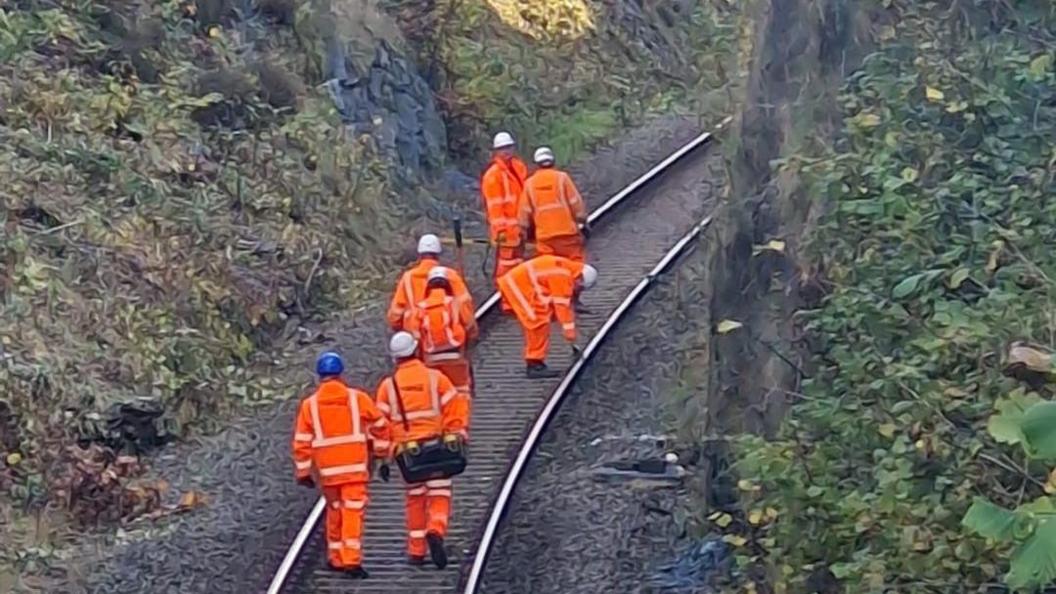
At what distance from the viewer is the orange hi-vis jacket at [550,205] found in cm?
1439

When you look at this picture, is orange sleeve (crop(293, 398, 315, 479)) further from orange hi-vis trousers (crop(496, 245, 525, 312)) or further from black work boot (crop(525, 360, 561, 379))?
orange hi-vis trousers (crop(496, 245, 525, 312))

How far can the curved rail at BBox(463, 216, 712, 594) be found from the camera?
10797 millimetres

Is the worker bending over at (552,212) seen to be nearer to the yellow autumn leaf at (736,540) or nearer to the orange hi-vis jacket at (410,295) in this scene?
the orange hi-vis jacket at (410,295)

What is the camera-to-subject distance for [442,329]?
38.5 ft

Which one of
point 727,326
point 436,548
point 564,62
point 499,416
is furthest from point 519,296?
point 564,62

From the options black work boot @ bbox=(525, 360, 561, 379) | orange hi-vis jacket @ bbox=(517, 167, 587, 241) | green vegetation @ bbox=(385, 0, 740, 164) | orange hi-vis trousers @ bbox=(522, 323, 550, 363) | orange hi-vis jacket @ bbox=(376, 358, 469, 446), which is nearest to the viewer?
orange hi-vis jacket @ bbox=(376, 358, 469, 446)

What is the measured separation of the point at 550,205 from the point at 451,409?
4162mm

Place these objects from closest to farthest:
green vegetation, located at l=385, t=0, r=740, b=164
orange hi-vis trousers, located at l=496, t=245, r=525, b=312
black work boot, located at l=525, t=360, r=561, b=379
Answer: black work boot, located at l=525, t=360, r=561, b=379
orange hi-vis trousers, located at l=496, t=245, r=525, b=312
green vegetation, located at l=385, t=0, r=740, b=164

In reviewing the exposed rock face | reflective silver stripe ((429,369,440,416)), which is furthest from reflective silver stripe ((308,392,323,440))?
the exposed rock face

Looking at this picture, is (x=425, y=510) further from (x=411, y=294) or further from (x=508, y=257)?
(x=508, y=257)

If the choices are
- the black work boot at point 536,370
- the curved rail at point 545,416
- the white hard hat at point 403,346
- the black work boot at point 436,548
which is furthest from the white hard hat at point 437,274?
the black work boot at point 536,370

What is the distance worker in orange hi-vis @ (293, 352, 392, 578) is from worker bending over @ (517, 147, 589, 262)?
4.31 meters

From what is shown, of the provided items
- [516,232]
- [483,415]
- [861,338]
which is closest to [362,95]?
[516,232]

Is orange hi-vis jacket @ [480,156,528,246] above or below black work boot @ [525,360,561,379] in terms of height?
above
